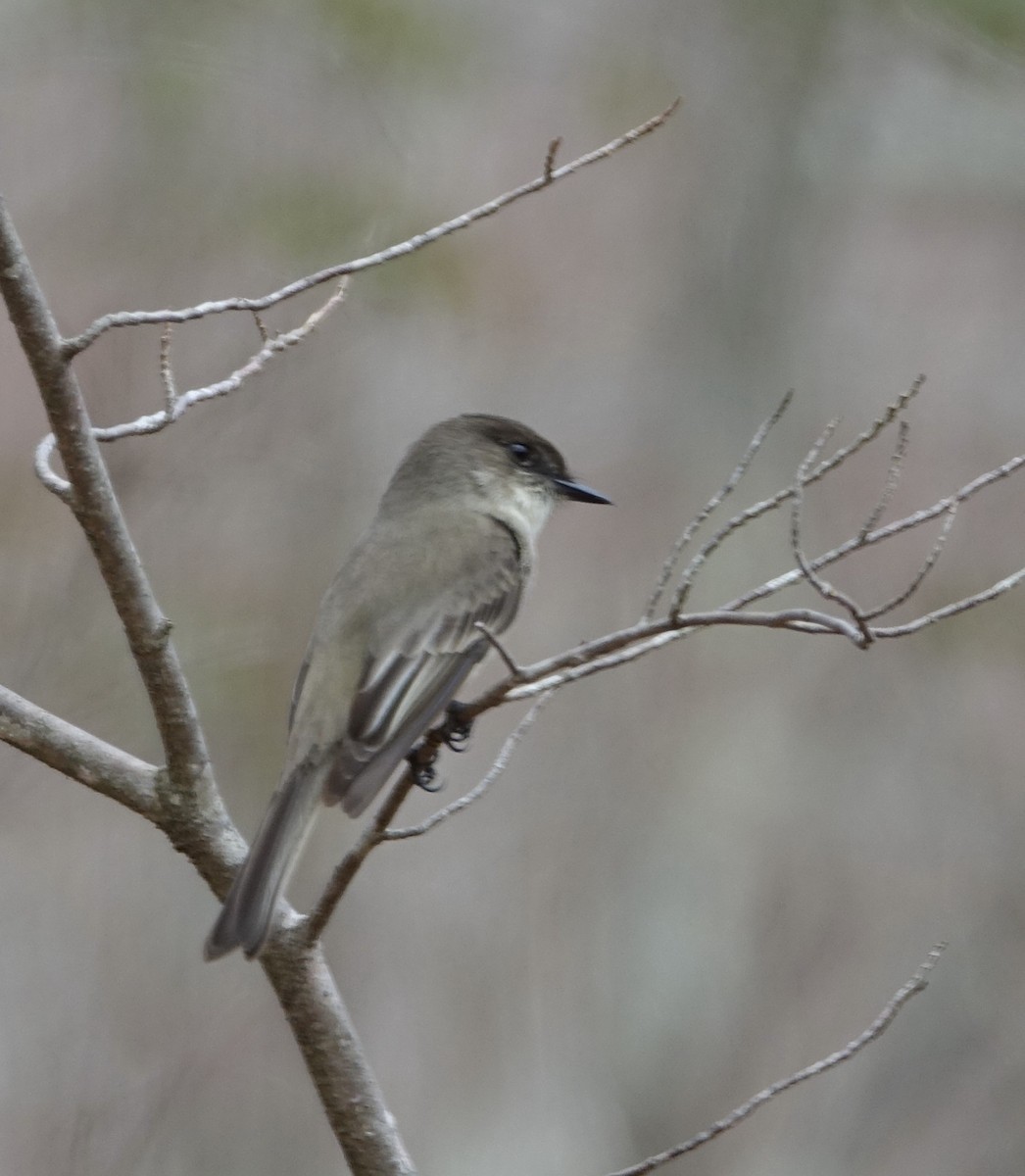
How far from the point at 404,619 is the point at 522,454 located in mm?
1264

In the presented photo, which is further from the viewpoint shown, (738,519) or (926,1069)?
(926,1069)

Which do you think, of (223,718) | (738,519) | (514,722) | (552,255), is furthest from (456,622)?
(552,255)

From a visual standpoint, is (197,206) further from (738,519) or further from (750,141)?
(738,519)

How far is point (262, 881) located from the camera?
343 cm

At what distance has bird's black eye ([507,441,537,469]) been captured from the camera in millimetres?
5582

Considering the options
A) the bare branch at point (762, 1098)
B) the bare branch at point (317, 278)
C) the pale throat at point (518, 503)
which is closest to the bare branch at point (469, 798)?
the bare branch at point (762, 1098)

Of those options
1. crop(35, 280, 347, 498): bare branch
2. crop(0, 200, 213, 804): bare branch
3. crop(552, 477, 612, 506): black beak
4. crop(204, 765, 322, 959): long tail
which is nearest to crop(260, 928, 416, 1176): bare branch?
crop(204, 765, 322, 959): long tail

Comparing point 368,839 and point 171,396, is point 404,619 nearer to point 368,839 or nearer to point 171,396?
point 171,396

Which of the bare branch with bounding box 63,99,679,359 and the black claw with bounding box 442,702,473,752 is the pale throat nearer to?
the black claw with bounding box 442,702,473,752

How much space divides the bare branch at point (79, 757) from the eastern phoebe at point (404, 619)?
267 millimetres

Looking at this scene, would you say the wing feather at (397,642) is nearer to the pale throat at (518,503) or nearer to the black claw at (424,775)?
the black claw at (424,775)

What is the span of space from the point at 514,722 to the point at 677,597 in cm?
538

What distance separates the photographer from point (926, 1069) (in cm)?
747

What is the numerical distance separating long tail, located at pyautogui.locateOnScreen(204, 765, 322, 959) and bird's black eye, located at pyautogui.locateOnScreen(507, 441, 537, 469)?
195 centimetres
